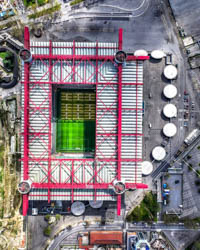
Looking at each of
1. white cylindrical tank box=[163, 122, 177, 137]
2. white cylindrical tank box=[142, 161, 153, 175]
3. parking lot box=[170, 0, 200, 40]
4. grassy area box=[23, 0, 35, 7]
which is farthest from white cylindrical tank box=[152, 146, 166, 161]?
grassy area box=[23, 0, 35, 7]

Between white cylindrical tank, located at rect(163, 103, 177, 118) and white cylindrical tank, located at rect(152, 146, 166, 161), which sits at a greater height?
white cylindrical tank, located at rect(163, 103, 177, 118)

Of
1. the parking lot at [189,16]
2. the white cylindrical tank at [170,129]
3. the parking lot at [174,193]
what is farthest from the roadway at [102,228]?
the parking lot at [189,16]

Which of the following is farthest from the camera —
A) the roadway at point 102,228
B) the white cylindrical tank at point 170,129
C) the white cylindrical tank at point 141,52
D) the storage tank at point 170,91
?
the roadway at point 102,228

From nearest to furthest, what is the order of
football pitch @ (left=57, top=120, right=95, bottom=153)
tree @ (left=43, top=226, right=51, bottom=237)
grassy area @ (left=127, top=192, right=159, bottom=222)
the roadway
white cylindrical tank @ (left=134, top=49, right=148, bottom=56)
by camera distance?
white cylindrical tank @ (left=134, top=49, right=148, bottom=56), tree @ (left=43, top=226, right=51, bottom=237), football pitch @ (left=57, top=120, right=95, bottom=153), grassy area @ (left=127, top=192, right=159, bottom=222), the roadway

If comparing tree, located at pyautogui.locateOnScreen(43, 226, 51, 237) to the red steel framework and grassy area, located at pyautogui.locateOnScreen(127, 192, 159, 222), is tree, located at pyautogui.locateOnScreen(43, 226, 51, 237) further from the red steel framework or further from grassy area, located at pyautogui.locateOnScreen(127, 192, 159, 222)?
grassy area, located at pyautogui.locateOnScreen(127, 192, 159, 222)

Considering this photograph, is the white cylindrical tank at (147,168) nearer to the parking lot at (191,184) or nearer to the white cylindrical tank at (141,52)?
the parking lot at (191,184)

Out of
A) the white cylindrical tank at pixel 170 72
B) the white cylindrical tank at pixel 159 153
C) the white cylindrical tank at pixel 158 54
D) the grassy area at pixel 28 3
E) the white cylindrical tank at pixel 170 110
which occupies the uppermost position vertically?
the grassy area at pixel 28 3
